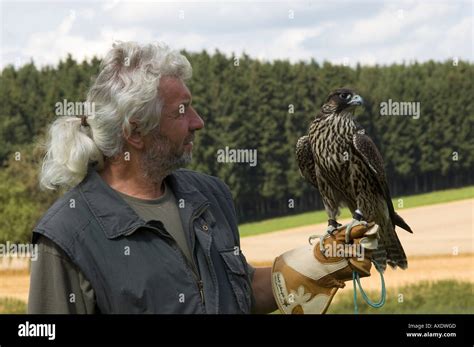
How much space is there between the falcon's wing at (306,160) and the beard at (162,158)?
1.93 meters

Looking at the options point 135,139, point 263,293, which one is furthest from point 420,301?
point 135,139

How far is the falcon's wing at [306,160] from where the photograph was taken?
5.39 meters

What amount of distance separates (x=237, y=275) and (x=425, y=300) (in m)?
18.8

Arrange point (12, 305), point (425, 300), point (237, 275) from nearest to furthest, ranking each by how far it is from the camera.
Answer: point (237, 275) < point (12, 305) < point (425, 300)

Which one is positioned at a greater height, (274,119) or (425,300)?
(274,119)

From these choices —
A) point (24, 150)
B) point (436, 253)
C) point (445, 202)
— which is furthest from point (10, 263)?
point (445, 202)

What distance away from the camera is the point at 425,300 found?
Result: 21531mm

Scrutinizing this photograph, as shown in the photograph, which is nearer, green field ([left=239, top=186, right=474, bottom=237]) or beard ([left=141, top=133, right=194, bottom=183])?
beard ([left=141, top=133, right=194, bottom=183])

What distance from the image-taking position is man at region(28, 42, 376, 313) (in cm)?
330

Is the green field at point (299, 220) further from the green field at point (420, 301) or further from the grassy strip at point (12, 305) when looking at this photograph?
the grassy strip at point (12, 305)

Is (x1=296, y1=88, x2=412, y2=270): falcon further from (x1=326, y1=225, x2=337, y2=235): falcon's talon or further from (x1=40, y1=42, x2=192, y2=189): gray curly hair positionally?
(x1=40, y1=42, x2=192, y2=189): gray curly hair

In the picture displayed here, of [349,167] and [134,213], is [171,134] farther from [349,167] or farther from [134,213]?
[349,167]

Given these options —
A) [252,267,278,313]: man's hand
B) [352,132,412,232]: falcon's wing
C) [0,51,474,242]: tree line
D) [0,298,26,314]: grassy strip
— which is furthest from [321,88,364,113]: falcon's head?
[0,51,474,242]: tree line
